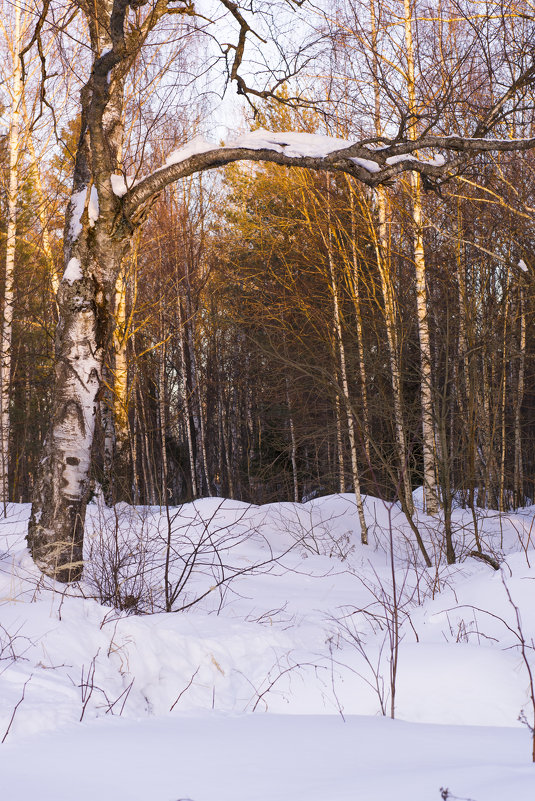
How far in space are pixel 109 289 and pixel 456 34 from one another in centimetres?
812

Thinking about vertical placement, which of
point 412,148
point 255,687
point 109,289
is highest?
point 412,148

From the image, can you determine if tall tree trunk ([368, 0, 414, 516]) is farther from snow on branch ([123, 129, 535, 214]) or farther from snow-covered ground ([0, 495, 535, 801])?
snow-covered ground ([0, 495, 535, 801])

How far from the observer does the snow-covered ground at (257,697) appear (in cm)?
187

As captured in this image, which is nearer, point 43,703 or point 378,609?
point 43,703

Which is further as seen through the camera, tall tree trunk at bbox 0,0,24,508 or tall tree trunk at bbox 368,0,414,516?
tall tree trunk at bbox 0,0,24,508

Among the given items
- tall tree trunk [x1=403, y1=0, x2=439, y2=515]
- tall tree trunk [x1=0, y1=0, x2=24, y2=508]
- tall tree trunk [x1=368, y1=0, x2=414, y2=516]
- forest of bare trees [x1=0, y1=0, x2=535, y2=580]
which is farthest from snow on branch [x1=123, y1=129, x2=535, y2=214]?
tall tree trunk [x1=0, y1=0, x2=24, y2=508]

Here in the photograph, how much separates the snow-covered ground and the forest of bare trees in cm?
67

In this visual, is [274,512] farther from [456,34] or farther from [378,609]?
[456,34]

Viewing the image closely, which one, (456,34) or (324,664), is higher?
(456,34)

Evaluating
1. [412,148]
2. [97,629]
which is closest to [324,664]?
[97,629]

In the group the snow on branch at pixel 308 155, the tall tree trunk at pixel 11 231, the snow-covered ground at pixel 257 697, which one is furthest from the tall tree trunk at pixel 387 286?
the tall tree trunk at pixel 11 231

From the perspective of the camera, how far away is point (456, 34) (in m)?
10.2

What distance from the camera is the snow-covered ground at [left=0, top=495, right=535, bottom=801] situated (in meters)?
1.87

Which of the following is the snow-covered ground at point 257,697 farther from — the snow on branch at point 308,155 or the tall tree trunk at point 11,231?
the tall tree trunk at point 11,231
